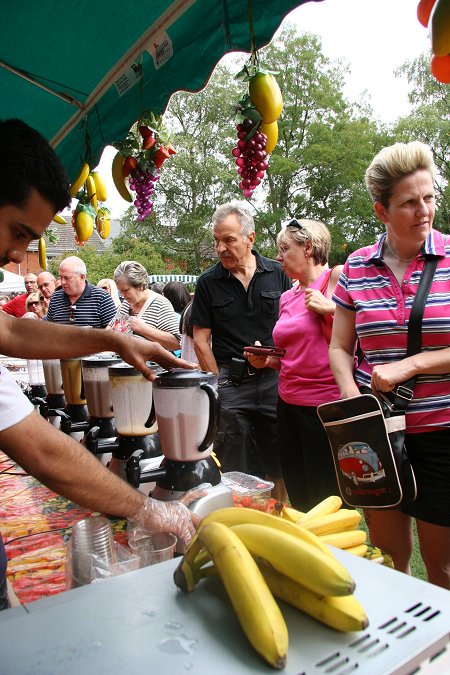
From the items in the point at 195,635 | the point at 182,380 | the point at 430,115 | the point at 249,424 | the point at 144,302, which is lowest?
the point at 249,424

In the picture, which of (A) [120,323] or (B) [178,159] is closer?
(A) [120,323]

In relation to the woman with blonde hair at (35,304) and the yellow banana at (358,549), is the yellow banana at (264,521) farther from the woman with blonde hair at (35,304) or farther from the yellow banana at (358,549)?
the woman with blonde hair at (35,304)

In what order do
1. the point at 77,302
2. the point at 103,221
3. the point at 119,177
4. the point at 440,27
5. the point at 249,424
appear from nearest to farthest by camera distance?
1. the point at 440,27
2. the point at 119,177
3. the point at 249,424
4. the point at 103,221
5. the point at 77,302

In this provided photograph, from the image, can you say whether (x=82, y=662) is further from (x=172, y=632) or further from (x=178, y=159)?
(x=178, y=159)

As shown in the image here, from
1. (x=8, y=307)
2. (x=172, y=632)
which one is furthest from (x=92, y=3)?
(x=8, y=307)

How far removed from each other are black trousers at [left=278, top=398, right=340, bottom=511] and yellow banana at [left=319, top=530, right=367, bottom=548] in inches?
64.9

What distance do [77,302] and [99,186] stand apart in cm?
166

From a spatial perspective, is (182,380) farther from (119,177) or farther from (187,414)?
(119,177)

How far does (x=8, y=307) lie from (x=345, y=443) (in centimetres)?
672

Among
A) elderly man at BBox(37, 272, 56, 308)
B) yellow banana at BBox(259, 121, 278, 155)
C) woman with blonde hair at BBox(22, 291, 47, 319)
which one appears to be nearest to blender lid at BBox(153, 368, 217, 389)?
yellow banana at BBox(259, 121, 278, 155)

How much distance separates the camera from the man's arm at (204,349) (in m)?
3.45

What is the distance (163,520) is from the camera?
3.73 feet

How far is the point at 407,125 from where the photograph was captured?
982 inches

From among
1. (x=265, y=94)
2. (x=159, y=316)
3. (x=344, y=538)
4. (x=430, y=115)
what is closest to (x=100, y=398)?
(x=344, y=538)
